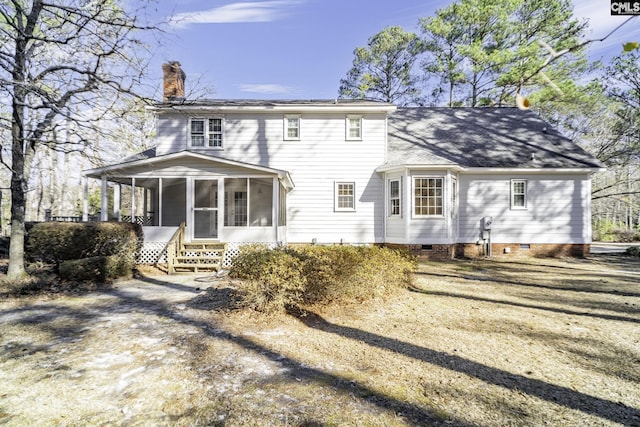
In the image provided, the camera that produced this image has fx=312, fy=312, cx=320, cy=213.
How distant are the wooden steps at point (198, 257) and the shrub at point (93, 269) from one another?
1.58 metres

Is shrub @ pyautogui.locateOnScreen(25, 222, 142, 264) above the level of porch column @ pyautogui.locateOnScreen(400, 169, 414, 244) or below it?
below

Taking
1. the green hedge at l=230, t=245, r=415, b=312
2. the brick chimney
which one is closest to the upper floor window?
the brick chimney

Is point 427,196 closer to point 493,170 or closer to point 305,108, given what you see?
point 493,170

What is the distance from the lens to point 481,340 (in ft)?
15.1

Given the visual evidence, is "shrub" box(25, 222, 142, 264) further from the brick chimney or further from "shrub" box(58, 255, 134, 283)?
the brick chimney

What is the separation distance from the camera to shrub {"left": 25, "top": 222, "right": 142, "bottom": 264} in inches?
349

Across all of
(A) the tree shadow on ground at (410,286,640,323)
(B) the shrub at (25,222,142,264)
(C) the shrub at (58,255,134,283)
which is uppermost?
(B) the shrub at (25,222,142,264)

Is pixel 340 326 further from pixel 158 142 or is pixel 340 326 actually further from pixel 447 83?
pixel 447 83

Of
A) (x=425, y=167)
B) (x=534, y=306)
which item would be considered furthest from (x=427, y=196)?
(x=534, y=306)

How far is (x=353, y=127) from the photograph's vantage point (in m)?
14.3

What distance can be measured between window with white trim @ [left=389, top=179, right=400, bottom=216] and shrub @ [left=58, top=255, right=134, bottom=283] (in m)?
10.2

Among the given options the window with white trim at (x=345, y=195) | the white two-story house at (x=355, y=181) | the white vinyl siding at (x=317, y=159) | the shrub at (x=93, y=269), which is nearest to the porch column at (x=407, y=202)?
the white two-story house at (x=355, y=181)

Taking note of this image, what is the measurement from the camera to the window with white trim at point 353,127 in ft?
46.8

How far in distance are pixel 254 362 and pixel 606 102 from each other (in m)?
26.8
